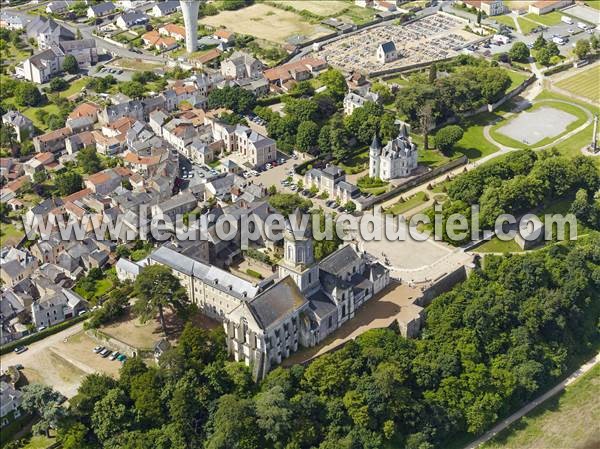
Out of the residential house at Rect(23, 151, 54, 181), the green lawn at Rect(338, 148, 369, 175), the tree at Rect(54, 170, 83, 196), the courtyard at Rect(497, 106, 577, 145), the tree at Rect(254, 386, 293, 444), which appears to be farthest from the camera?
the courtyard at Rect(497, 106, 577, 145)

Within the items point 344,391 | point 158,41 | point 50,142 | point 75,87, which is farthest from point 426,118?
point 158,41

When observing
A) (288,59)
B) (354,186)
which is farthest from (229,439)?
(288,59)

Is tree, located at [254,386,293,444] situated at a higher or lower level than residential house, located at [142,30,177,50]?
lower

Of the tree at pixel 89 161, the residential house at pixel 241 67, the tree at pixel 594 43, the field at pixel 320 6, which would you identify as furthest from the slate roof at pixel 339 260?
the field at pixel 320 6

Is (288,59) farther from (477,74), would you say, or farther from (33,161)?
(33,161)

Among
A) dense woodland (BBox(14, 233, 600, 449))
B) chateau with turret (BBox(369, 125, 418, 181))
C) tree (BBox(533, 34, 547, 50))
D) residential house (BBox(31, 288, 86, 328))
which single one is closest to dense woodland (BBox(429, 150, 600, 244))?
chateau with turret (BBox(369, 125, 418, 181))

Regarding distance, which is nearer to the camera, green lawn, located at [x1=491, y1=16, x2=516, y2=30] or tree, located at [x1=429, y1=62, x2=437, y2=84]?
tree, located at [x1=429, y1=62, x2=437, y2=84]

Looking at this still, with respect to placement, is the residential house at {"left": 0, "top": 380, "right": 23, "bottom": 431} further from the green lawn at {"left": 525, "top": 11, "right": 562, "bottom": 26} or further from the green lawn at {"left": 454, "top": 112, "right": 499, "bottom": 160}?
the green lawn at {"left": 525, "top": 11, "right": 562, "bottom": 26}
